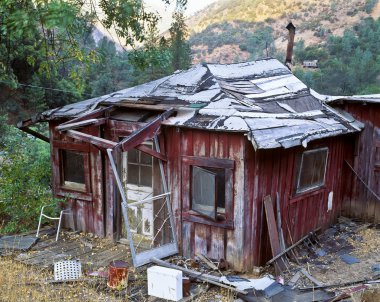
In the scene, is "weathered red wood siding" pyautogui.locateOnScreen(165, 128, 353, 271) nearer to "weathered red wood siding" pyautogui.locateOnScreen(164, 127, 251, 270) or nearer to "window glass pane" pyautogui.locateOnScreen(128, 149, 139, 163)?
"weathered red wood siding" pyautogui.locateOnScreen(164, 127, 251, 270)

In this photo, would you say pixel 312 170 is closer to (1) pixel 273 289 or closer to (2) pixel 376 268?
(2) pixel 376 268

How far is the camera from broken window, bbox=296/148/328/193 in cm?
818

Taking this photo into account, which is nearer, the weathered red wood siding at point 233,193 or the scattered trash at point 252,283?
the scattered trash at point 252,283

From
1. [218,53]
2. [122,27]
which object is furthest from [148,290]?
[218,53]

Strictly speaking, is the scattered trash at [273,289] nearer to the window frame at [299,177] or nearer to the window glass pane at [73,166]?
the window frame at [299,177]

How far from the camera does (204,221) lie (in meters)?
7.34

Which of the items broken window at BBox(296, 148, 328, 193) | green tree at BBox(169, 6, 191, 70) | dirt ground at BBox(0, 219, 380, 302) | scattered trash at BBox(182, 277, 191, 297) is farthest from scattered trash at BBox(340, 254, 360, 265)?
green tree at BBox(169, 6, 191, 70)

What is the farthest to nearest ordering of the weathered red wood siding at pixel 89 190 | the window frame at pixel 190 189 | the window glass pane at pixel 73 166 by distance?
the window glass pane at pixel 73 166
the weathered red wood siding at pixel 89 190
the window frame at pixel 190 189

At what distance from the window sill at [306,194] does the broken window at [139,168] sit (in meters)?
2.82

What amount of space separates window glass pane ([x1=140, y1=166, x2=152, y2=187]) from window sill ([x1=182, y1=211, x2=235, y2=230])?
103cm

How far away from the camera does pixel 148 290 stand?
6.32 metres

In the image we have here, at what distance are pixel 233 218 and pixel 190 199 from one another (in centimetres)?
90

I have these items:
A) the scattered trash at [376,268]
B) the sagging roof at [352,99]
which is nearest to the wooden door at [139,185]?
the scattered trash at [376,268]

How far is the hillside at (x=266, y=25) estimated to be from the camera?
45.2 m
